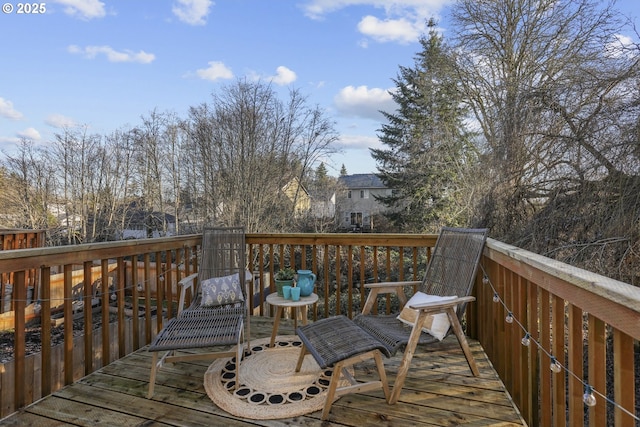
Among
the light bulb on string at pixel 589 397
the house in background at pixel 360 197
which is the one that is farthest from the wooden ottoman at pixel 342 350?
the house in background at pixel 360 197

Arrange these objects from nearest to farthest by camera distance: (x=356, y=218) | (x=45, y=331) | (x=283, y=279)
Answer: (x=45, y=331)
(x=283, y=279)
(x=356, y=218)

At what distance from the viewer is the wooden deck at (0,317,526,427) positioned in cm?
186

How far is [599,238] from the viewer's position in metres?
2.86

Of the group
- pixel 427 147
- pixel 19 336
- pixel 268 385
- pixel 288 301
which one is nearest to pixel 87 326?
pixel 19 336

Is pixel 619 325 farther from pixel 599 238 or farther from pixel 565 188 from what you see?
pixel 565 188

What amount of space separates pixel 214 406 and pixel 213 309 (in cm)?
86

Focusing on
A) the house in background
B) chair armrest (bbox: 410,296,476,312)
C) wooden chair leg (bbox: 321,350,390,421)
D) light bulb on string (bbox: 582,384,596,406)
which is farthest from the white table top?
the house in background

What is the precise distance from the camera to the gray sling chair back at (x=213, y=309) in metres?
2.13

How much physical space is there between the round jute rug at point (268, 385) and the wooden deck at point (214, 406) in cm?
6

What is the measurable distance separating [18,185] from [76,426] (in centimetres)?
958

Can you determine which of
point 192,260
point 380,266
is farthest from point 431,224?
point 192,260

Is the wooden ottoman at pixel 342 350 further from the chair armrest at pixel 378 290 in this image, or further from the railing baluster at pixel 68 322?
the railing baluster at pixel 68 322

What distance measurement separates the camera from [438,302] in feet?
6.83

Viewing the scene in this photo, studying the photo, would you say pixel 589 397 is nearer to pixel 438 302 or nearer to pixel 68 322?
pixel 438 302
